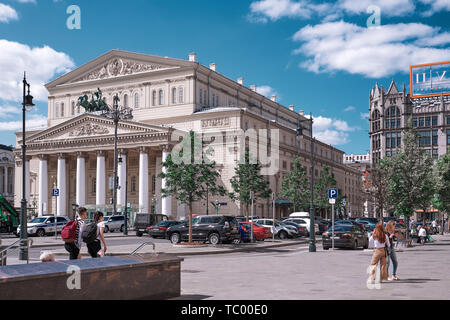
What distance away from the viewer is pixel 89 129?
259 feet

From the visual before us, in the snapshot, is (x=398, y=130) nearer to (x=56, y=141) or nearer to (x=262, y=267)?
(x=56, y=141)

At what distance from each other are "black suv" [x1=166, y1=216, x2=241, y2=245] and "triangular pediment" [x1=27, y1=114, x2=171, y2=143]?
1504 inches

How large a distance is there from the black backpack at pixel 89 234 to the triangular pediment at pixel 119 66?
68.1 meters

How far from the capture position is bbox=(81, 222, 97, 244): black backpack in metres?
13.6

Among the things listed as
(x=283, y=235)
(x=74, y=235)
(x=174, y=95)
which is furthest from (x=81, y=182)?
(x=74, y=235)

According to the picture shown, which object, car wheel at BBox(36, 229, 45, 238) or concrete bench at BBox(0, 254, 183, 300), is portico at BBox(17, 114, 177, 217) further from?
concrete bench at BBox(0, 254, 183, 300)

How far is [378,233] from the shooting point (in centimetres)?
1530

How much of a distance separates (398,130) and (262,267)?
117m

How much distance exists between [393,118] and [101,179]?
261 ft

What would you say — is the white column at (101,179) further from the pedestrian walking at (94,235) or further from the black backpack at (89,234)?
the black backpack at (89,234)

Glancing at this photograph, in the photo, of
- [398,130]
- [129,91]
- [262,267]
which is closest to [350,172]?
[398,130]

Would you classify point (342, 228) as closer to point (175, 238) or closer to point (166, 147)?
point (175, 238)

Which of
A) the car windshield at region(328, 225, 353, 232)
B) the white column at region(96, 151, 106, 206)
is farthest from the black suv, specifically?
the white column at region(96, 151, 106, 206)

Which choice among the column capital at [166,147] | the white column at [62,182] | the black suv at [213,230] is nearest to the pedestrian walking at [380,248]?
the black suv at [213,230]
